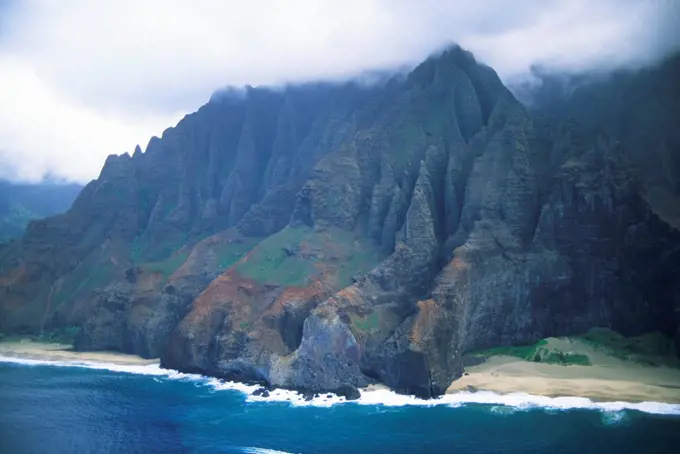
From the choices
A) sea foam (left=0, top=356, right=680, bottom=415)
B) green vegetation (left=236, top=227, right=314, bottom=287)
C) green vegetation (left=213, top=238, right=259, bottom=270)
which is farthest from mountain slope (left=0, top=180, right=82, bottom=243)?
sea foam (left=0, top=356, right=680, bottom=415)

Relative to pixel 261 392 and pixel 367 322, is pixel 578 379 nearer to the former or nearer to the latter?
pixel 367 322

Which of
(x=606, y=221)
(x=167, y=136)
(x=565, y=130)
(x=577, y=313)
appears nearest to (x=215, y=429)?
(x=577, y=313)

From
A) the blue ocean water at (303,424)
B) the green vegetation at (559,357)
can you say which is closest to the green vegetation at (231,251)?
the blue ocean water at (303,424)

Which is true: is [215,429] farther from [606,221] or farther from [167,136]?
[167,136]

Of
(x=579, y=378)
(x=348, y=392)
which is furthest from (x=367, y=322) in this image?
(x=579, y=378)

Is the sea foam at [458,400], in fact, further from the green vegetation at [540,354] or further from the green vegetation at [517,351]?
the green vegetation at [517,351]
